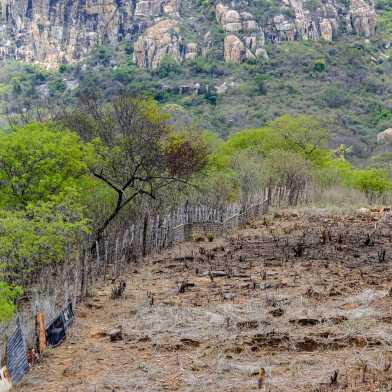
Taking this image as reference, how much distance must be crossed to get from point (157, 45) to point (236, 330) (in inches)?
2856

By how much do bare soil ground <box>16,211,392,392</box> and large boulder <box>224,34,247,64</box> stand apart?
211 ft

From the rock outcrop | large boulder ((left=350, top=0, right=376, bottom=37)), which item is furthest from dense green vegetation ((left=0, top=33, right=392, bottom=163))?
the rock outcrop

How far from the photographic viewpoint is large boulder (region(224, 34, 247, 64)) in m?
74.3

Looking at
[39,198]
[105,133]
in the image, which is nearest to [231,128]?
[105,133]

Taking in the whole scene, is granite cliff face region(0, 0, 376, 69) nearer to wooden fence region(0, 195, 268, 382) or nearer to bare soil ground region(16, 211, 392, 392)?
wooden fence region(0, 195, 268, 382)

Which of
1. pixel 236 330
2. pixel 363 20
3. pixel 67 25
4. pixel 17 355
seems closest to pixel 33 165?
pixel 17 355

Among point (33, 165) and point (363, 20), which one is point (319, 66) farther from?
point (33, 165)

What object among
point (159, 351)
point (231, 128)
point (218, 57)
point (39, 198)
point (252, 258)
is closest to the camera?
point (159, 351)

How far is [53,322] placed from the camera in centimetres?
770

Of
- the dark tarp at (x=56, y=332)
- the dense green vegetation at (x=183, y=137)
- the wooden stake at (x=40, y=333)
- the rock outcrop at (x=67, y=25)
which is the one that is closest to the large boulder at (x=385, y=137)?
the dense green vegetation at (x=183, y=137)

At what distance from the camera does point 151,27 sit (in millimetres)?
82188

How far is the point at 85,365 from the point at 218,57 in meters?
71.4

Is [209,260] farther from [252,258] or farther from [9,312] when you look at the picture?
[9,312]

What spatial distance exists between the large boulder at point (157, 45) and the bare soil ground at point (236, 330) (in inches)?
2598
